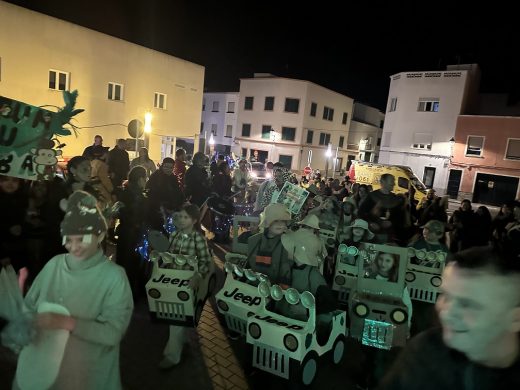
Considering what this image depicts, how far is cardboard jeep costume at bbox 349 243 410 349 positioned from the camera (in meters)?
4.03

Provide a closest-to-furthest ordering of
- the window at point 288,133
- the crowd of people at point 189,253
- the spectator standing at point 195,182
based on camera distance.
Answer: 1. the crowd of people at point 189,253
2. the spectator standing at point 195,182
3. the window at point 288,133

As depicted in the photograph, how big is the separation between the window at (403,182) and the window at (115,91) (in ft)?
54.2

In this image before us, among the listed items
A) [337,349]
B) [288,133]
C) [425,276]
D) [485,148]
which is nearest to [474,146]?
[485,148]

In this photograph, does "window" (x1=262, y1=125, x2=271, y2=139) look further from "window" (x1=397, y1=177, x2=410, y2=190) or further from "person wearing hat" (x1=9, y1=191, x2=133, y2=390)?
"person wearing hat" (x1=9, y1=191, x2=133, y2=390)

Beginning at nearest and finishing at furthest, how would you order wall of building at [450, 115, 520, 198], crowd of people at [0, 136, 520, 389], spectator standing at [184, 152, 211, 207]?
1. crowd of people at [0, 136, 520, 389]
2. spectator standing at [184, 152, 211, 207]
3. wall of building at [450, 115, 520, 198]

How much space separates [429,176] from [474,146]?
13.7ft

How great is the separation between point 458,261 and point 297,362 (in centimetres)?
211

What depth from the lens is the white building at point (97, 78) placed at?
17.5m

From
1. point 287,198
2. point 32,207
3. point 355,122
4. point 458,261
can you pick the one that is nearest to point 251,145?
point 355,122

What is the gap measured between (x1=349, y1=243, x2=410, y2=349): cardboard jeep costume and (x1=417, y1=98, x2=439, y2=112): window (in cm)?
3174

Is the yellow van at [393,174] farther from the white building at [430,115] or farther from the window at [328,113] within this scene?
the window at [328,113]

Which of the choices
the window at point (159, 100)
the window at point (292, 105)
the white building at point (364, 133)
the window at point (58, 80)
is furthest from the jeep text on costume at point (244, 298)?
the white building at point (364, 133)

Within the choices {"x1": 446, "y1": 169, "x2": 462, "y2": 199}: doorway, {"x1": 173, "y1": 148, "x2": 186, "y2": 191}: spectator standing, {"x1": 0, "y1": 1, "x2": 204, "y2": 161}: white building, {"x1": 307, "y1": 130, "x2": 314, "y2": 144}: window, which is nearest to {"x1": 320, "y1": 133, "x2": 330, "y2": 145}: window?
{"x1": 307, "y1": 130, "x2": 314, "y2": 144}: window

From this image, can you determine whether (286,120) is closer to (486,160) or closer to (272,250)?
(486,160)
